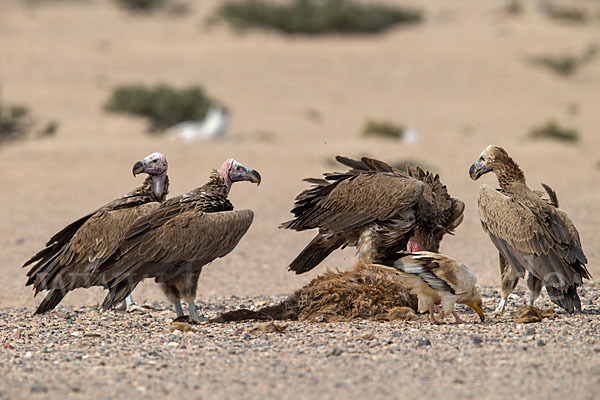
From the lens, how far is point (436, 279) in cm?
730

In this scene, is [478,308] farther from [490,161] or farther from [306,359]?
[306,359]

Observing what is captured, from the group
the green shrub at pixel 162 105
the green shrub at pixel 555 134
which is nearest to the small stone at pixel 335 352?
the green shrub at pixel 555 134

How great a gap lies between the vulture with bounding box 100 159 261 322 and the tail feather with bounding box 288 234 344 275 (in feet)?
4.35

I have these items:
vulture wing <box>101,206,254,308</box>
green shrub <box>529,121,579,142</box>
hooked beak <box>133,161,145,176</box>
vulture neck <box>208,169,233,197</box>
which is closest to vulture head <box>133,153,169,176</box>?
hooked beak <box>133,161,145,176</box>

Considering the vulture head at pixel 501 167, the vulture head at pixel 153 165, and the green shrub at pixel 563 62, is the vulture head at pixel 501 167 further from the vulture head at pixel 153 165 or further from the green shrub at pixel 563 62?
the green shrub at pixel 563 62

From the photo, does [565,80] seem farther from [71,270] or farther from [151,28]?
[71,270]

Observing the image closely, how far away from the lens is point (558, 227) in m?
7.90

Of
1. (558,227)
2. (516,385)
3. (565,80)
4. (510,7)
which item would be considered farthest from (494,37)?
(516,385)

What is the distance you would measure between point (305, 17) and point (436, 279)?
27.9 meters

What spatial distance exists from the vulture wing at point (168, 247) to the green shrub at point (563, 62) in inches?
1032

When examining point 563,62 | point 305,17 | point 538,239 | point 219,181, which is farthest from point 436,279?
point 305,17

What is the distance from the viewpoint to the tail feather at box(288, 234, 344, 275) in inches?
359

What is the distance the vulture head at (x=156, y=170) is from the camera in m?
8.56

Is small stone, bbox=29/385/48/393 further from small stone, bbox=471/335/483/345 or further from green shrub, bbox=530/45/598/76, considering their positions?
green shrub, bbox=530/45/598/76
